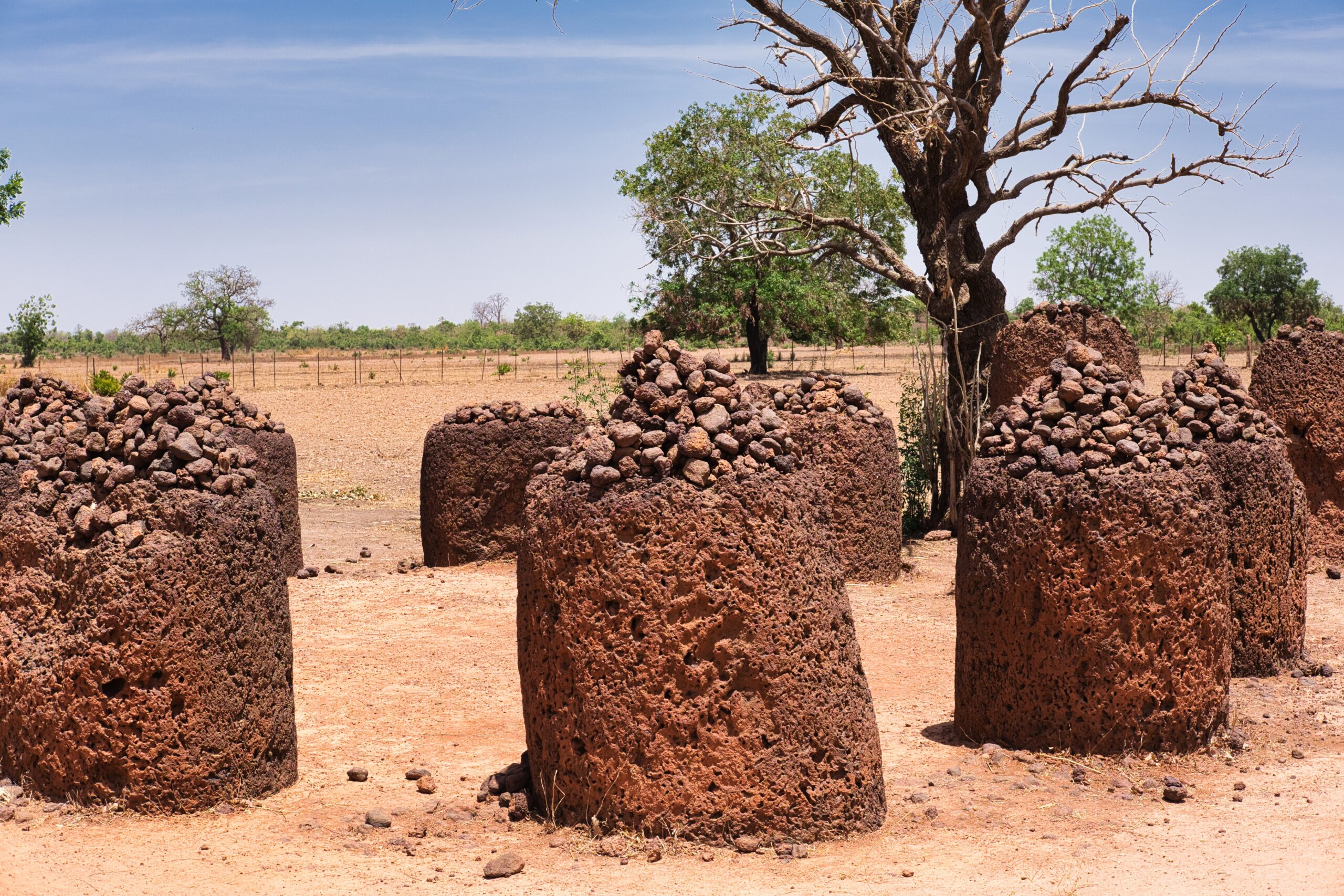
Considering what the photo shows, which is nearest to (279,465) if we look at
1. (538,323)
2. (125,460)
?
(125,460)

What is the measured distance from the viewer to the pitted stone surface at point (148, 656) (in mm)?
5102

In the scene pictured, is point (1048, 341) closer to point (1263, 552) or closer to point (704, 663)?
point (1263, 552)

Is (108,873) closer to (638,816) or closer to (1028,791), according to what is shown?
(638,816)

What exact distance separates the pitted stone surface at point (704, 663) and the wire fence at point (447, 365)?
2611cm

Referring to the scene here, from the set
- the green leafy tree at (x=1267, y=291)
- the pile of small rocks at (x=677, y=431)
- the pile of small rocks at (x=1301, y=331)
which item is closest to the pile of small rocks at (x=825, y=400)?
the pile of small rocks at (x=1301, y=331)

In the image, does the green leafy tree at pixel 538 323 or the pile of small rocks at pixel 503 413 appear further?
the green leafy tree at pixel 538 323

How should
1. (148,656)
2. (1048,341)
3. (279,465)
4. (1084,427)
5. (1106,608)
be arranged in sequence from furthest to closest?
(1048,341)
(279,465)
(1084,427)
(1106,608)
(148,656)

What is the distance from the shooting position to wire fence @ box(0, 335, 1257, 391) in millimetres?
37906

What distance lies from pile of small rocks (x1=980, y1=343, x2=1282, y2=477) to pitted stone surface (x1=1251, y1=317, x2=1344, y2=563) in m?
5.12

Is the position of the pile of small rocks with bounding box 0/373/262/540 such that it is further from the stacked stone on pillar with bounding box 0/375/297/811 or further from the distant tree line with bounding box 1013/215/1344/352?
the distant tree line with bounding box 1013/215/1344/352

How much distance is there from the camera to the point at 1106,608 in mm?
5648

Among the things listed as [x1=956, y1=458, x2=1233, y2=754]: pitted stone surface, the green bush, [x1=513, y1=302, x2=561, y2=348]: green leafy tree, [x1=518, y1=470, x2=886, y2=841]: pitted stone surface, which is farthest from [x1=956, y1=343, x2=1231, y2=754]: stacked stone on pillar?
[x1=513, y1=302, x2=561, y2=348]: green leafy tree

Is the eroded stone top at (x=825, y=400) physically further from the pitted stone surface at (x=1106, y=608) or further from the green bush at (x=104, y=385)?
the green bush at (x=104, y=385)

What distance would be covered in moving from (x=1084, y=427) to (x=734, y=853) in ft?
8.73
